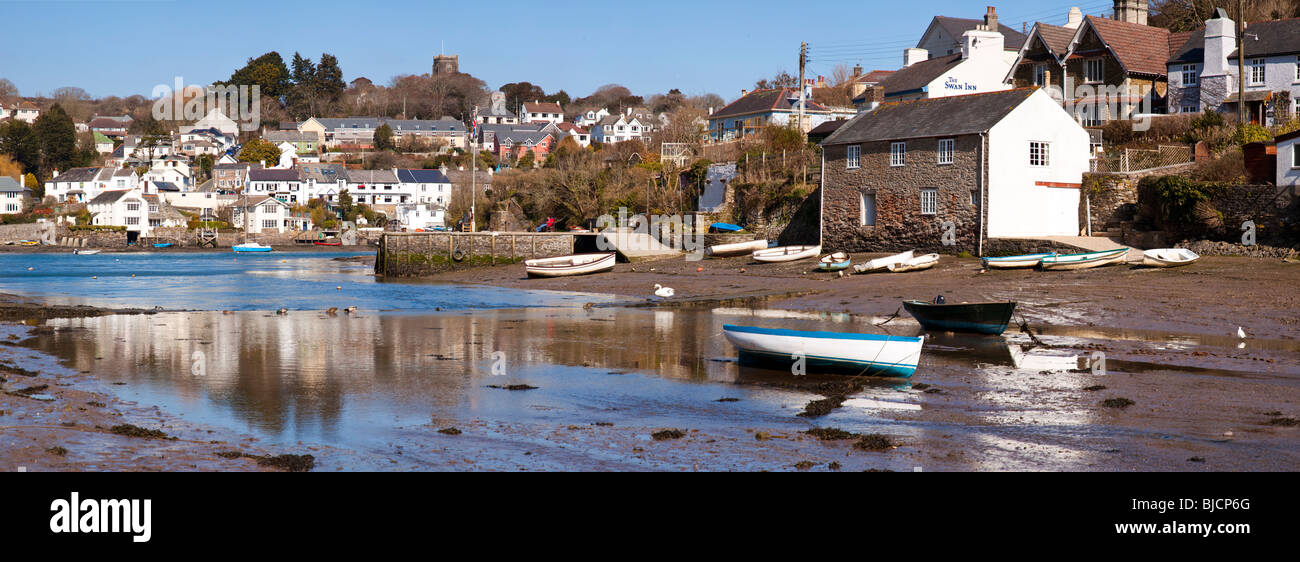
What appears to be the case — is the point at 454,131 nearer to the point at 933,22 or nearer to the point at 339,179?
the point at 339,179

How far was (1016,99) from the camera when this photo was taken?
37562 mm

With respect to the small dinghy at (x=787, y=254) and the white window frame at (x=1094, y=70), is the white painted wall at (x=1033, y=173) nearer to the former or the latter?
the small dinghy at (x=787, y=254)

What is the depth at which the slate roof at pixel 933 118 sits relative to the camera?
37656mm

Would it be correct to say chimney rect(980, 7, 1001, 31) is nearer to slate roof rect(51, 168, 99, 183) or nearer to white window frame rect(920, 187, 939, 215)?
white window frame rect(920, 187, 939, 215)

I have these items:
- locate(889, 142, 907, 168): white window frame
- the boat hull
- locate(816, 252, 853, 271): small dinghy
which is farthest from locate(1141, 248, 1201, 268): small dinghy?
locate(889, 142, 907, 168): white window frame

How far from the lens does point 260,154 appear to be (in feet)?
484

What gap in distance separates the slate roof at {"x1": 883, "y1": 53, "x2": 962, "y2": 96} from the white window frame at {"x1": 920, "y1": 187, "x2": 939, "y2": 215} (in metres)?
22.4

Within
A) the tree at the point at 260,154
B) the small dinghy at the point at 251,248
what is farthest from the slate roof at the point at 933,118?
the tree at the point at 260,154

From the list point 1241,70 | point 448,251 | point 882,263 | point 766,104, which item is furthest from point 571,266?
point 766,104

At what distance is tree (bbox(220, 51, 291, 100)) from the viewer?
609 ft

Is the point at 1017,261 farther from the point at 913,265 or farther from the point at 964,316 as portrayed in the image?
the point at 964,316

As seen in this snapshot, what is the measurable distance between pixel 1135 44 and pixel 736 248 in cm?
2344
